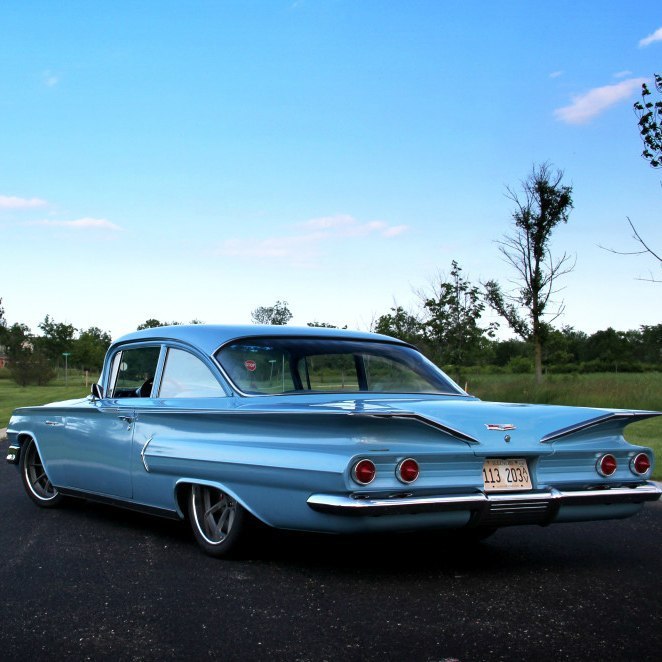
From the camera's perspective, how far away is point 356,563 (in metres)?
5.63

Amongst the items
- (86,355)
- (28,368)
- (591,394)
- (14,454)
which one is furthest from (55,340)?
(14,454)

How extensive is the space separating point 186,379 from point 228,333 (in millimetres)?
421

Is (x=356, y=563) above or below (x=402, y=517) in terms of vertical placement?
below

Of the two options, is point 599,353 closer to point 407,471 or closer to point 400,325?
point 400,325

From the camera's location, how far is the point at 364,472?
4688mm

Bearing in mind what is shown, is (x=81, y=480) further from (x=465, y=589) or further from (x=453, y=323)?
(x=453, y=323)

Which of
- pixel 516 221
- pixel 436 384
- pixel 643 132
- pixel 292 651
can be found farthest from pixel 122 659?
pixel 516 221

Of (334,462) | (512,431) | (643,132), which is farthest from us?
(643,132)

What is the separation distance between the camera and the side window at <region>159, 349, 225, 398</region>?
19.6 feet

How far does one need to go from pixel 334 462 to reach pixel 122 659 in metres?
1.47

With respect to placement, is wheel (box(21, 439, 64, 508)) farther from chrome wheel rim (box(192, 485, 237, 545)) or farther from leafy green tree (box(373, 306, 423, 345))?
leafy green tree (box(373, 306, 423, 345))

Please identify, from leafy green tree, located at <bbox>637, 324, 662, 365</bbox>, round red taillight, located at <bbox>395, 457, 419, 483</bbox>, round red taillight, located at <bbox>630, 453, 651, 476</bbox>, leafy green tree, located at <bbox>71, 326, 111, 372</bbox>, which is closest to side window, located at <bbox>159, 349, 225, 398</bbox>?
round red taillight, located at <bbox>395, 457, 419, 483</bbox>

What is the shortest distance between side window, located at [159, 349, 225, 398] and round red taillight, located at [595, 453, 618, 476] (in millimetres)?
2306

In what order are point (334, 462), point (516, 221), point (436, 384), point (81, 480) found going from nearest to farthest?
point (334, 462) → point (436, 384) → point (81, 480) → point (516, 221)
